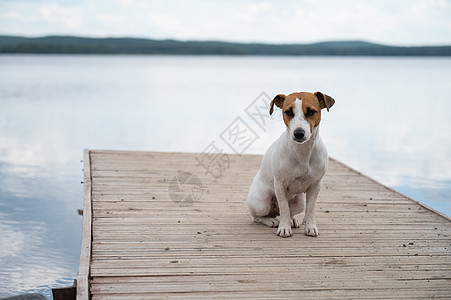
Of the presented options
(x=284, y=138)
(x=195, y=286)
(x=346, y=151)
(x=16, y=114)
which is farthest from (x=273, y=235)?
(x=16, y=114)

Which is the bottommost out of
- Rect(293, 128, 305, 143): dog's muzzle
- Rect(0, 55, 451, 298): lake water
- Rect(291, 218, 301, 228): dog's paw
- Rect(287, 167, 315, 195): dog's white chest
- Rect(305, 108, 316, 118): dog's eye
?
Rect(0, 55, 451, 298): lake water

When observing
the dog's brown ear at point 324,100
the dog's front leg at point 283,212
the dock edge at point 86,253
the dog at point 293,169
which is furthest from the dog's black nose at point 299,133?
the dock edge at point 86,253

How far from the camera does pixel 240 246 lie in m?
4.05

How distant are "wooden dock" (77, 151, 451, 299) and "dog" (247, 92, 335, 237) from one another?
0.18 meters

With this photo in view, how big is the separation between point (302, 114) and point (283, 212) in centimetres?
92

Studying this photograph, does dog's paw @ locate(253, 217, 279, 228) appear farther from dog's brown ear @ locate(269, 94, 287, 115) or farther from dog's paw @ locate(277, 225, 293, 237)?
dog's brown ear @ locate(269, 94, 287, 115)

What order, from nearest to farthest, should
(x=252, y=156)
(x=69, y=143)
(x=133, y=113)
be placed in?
(x=252, y=156), (x=69, y=143), (x=133, y=113)

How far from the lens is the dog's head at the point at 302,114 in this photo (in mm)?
3695

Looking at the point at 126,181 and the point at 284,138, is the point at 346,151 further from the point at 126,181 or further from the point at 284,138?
the point at 284,138

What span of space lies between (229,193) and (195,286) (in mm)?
2416

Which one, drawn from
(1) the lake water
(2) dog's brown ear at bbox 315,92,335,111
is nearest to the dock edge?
(1) the lake water

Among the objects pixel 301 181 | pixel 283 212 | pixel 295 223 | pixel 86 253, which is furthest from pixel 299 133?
pixel 86 253

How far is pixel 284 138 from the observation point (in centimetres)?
412

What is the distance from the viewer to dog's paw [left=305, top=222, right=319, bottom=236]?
168 inches
